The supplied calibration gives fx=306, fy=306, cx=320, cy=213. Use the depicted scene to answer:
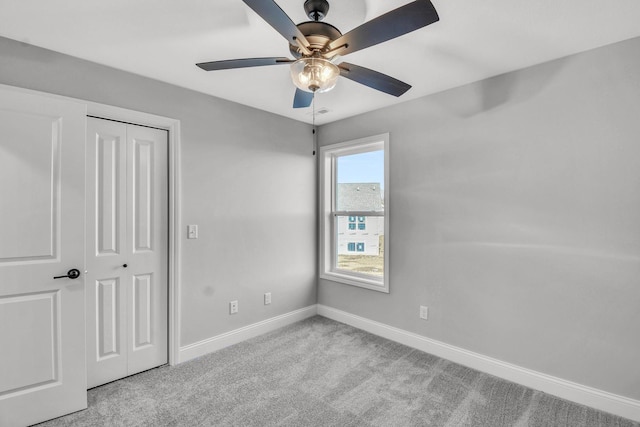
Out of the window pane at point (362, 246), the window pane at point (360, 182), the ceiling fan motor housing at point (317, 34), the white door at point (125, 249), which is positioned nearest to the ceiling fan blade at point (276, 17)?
the ceiling fan motor housing at point (317, 34)

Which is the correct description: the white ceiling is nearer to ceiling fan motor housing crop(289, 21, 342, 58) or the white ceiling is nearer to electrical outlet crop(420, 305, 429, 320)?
ceiling fan motor housing crop(289, 21, 342, 58)

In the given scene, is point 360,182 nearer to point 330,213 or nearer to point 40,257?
point 330,213

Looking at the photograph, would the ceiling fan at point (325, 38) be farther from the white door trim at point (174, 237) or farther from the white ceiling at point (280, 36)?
the white door trim at point (174, 237)

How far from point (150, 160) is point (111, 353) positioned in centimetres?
159

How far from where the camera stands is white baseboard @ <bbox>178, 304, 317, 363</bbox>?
2807 mm

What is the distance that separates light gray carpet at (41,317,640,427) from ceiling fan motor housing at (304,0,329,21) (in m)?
2.43

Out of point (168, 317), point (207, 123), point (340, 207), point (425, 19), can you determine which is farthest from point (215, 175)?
point (425, 19)

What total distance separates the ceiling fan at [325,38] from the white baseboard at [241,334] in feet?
7.91

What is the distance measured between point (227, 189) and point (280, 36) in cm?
160

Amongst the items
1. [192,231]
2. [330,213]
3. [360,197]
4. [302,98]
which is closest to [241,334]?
[192,231]

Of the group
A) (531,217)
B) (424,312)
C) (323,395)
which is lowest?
(323,395)

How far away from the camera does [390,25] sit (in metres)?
1.27

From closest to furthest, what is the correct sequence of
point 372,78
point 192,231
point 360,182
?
point 372,78
point 192,231
point 360,182

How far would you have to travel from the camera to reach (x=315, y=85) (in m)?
1.57
